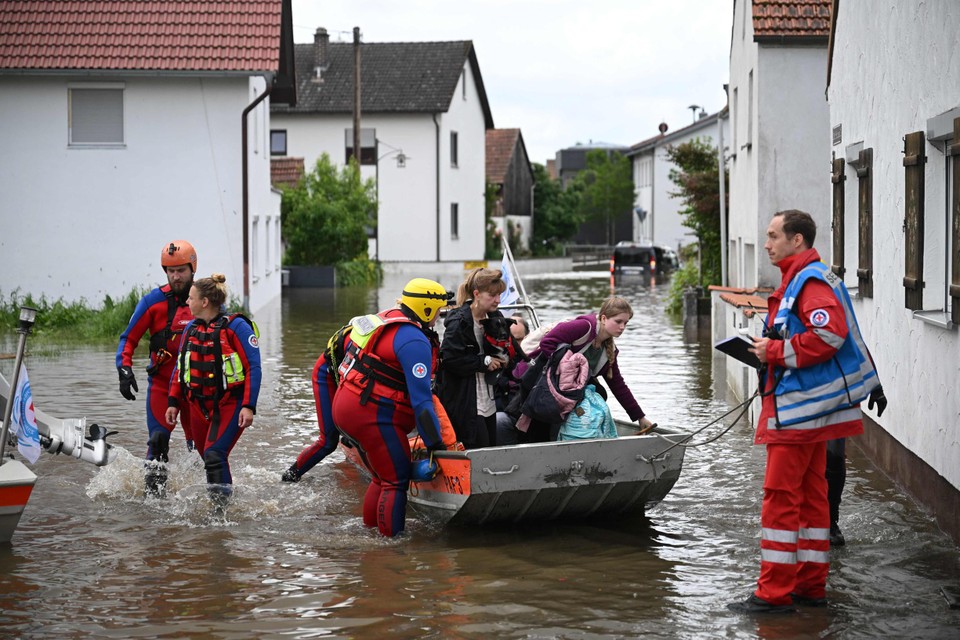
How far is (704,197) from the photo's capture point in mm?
28297

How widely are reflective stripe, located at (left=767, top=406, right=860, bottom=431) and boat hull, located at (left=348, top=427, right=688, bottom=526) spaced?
1.99 m

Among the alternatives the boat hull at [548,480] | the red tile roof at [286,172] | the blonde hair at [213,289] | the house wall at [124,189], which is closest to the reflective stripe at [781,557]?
the boat hull at [548,480]

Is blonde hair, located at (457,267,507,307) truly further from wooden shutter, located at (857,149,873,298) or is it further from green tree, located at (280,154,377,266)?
green tree, located at (280,154,377,266)

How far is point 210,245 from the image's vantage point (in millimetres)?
26391

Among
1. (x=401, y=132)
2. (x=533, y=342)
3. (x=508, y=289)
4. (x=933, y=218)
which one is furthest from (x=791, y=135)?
(x=401, y=132)

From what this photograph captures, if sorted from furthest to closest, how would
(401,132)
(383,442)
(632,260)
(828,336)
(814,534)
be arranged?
(401,132), (632,260), (383,442), (814,534), (828,336)

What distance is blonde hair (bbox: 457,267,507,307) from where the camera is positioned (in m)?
8.81

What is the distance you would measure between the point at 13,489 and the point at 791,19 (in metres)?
14.4

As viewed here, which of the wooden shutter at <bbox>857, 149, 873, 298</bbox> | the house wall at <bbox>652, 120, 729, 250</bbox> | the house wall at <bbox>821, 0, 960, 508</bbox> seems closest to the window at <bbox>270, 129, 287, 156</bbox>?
the house wall at <bbox>652, 120, 729, 250</bbox>

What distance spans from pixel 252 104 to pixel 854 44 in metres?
14.8

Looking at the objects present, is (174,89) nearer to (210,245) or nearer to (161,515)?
(210,245)

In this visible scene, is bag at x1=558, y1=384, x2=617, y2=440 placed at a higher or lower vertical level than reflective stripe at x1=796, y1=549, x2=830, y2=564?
higher

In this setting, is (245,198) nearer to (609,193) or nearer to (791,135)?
(791,135)

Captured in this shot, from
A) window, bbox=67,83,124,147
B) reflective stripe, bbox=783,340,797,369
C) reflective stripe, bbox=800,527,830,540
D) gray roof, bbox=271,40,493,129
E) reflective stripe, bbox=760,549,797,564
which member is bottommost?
reflective stripe, bbox=760,549,797,564
